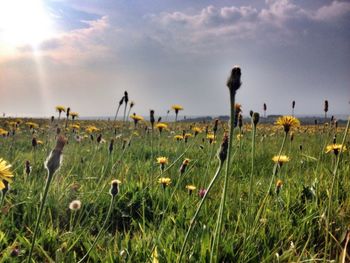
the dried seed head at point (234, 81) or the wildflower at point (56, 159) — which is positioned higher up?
the dried seed head at point (234, 81)

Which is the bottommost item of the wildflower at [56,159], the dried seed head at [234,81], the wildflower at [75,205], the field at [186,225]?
the field at [186,225]

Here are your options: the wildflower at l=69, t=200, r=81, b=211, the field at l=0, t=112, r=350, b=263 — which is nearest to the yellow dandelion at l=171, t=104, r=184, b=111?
the field at l=0, t=112, r=350, b=263

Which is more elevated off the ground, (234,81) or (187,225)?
(234,81)

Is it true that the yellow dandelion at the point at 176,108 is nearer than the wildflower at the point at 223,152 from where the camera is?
No

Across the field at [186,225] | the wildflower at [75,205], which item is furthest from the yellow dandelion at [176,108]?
the wildflower at [75,205]

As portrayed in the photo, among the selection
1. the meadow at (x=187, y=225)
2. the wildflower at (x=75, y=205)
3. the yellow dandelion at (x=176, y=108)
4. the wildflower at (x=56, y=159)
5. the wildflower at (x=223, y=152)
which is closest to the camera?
the wildflower at (x=56, y=159)

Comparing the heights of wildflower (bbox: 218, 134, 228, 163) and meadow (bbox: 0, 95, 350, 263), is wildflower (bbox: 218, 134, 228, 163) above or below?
above

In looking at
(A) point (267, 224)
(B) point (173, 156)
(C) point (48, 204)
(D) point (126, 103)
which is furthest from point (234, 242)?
(B) point (173, 156)

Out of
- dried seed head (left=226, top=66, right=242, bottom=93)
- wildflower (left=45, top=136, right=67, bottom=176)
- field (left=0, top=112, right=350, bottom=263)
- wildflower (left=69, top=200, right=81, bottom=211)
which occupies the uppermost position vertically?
dried seed head (left=226, top=66, right=242, bottom=93)

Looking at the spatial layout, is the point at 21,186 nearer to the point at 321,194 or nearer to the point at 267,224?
the point at 267,224

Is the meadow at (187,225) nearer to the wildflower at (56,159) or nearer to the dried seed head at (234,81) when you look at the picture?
the wildflower at (56,159)

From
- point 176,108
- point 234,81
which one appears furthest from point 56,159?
point 176,108

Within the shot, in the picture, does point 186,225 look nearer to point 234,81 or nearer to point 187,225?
point 187,225

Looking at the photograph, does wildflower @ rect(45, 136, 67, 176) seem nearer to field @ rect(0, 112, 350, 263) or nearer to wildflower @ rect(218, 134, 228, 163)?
field @ rect(0, 112, 350, 263)
